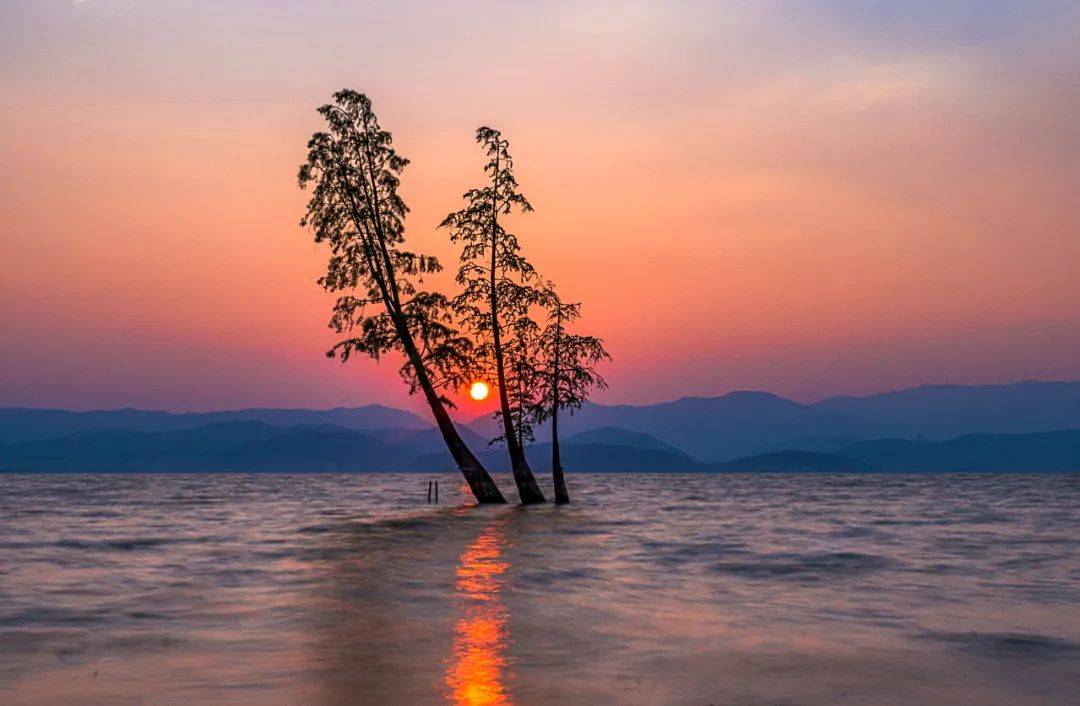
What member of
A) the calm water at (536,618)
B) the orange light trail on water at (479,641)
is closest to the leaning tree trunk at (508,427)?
the calm water at (536,618)

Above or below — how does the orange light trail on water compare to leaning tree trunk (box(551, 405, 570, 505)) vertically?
below

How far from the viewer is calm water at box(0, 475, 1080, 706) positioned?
47.5ft

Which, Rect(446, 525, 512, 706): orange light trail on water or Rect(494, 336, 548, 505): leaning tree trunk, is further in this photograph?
Rect(494, 336, 548, 505): leaning tree trunk

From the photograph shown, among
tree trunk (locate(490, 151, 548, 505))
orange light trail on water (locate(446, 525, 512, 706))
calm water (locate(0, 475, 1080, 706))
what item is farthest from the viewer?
tree trunk (locate(490, 151, 548, 505))

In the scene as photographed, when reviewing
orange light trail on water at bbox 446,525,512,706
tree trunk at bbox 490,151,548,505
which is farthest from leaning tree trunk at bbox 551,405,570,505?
orange light trail on water at bbox 446,525,512,706

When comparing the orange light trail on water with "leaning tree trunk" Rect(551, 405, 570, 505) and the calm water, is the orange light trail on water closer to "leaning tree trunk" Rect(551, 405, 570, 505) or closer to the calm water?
the calm water

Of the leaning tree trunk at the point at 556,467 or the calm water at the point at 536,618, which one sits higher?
the leaning tree trunk at the point at 556,467

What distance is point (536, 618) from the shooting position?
21031 mm

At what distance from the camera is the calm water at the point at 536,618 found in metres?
14.5

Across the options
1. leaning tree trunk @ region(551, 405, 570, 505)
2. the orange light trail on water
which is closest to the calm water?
the orange light trail on water

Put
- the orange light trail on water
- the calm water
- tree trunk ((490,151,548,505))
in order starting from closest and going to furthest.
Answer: the orange light trail on water → the calm water → tree trunk ((490,151,548,505))

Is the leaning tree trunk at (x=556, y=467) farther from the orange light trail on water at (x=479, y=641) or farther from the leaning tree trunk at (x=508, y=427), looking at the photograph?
the orange light trail on water at (x=479, y=641)

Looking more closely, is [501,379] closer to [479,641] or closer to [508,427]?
[508,427]

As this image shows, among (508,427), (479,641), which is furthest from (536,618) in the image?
(508,427)
